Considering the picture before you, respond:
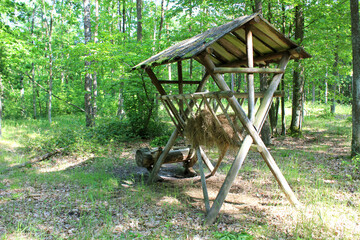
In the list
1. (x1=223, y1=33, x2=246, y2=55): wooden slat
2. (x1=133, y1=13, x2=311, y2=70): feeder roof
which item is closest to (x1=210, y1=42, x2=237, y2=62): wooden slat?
(x1=133, y1=13, x2=311, y2=70): feeder roof

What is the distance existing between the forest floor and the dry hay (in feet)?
2.26

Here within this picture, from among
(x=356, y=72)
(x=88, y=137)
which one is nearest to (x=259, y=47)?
(x=356, y=72)

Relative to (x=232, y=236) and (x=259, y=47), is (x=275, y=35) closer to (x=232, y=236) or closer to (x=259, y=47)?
(x=259, y=47)

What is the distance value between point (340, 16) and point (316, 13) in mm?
862

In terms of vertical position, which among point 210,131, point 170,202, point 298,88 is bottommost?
point 170,202

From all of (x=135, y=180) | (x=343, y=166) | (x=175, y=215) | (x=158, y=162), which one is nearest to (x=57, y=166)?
(x=135, y=180)

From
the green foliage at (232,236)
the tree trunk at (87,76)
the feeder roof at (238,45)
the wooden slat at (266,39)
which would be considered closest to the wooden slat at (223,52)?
the feeder roof at (238,45)

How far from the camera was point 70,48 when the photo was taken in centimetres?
1027

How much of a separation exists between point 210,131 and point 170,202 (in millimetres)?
1782

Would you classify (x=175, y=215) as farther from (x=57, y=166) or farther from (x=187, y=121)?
(x=57, y=166)

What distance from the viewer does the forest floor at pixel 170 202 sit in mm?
3936

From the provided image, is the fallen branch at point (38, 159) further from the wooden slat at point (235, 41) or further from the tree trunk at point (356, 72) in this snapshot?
the tree trunk at point (356, 72)

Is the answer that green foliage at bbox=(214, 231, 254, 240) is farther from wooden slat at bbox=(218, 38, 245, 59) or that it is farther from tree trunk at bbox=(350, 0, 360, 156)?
tree trunk at bbox=(350, 0, 360, 156)

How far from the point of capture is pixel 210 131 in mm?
5246
